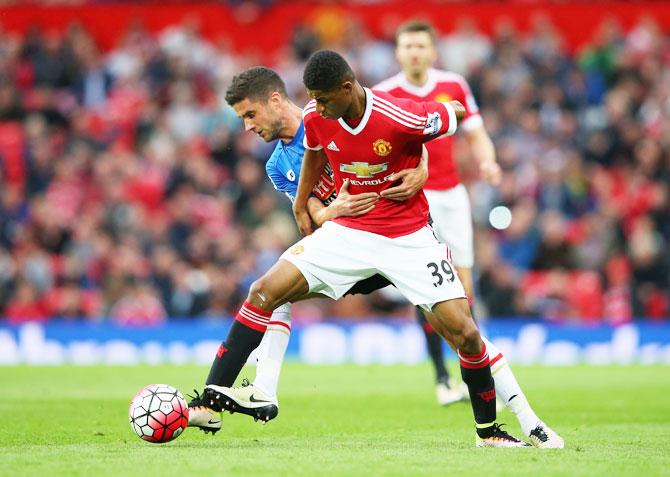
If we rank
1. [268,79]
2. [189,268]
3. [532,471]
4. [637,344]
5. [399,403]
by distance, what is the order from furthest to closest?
1. [189,268]
2. [637,344]
3. [399,403]
4. [268,79]
5. [532,471]

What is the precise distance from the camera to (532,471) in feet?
20.2

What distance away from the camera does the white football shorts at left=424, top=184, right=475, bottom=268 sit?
10547mm

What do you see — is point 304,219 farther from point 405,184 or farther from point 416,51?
point 416,51

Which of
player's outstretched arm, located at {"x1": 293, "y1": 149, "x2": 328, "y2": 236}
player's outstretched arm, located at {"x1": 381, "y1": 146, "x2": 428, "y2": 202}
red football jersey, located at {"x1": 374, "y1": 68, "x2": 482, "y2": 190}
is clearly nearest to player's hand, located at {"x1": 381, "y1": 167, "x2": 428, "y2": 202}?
player's outstretched arm, located at {"x1": 381, "y1": 146, "x2": 428, "y2": 202}

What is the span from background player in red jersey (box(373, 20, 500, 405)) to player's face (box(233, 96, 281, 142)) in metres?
2.52

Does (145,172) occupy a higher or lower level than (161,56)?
lower

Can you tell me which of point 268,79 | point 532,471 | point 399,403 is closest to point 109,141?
point 399,403

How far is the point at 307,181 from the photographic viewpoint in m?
7.91

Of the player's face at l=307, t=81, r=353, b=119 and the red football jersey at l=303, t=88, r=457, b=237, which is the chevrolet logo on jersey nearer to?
the red football jersey at l=303, t=88, r=457, b=237

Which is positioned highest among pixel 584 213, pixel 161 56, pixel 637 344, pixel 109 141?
pixel 161 56

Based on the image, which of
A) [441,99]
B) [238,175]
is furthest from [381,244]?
[238,175]

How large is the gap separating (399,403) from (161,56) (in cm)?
1193

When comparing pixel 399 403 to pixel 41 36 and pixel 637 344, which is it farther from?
pixel 41 36

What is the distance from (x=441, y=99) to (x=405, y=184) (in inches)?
121
